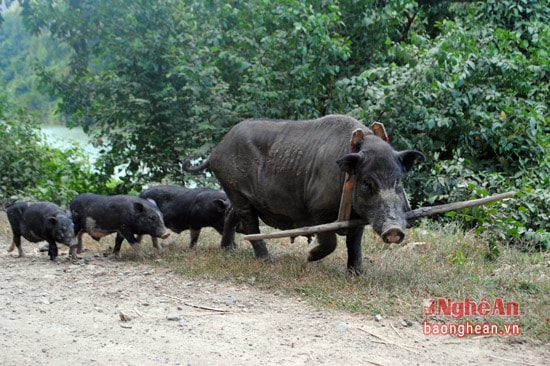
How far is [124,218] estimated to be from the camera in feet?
26.4

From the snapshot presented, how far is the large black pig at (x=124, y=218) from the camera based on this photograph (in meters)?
8.04

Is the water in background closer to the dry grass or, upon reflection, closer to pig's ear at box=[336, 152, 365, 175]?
the dry grass

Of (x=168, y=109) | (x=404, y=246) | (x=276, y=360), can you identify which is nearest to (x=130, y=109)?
(x=168, y=109)

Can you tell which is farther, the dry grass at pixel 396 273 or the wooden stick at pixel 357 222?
the wooden stick at pixel 357 222

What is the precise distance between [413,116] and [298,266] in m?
3.89

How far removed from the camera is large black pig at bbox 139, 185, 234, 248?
855 cm

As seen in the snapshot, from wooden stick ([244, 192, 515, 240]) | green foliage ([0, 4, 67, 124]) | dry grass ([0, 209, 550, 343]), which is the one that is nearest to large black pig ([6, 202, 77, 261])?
dry grass ([0, 209, 550, 343])

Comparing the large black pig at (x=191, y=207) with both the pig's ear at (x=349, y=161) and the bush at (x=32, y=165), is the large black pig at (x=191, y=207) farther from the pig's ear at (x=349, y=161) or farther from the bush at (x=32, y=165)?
the bush at (x=32, y=165)

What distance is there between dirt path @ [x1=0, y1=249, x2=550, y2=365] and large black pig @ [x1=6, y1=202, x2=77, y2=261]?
123 cm

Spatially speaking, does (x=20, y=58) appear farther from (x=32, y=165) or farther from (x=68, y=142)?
(x=32, y=165)

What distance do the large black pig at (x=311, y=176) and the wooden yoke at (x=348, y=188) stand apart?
32 millimetres

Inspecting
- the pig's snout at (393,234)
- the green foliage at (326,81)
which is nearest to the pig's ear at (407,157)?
the pig's snout at (393,234)

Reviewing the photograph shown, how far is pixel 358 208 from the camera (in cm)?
612

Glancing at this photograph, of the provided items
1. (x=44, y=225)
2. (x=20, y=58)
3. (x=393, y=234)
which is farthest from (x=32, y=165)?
(x=20, y=58)
